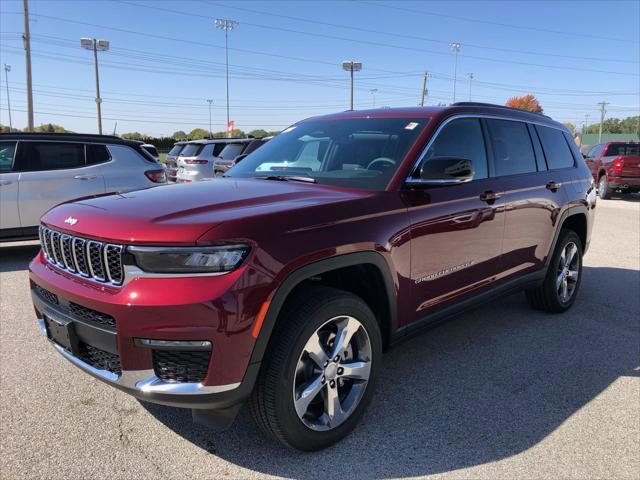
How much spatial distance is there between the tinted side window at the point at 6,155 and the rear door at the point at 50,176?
0.09m

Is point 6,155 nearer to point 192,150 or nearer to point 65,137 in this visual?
point 65,137

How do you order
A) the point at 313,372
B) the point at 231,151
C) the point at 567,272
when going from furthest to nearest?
1. the point at 231,151
2. the point at 567,272
3. the point at 313,372

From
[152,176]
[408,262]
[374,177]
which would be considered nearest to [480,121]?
[374,177]

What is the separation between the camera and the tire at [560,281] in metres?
4.87

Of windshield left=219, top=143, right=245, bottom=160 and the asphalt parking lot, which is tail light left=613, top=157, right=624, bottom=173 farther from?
the asphalt parking lot

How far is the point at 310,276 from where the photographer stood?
2498 millimetres

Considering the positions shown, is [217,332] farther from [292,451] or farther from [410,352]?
[410,352]

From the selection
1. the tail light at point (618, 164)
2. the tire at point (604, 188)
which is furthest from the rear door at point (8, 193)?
the tire at point (604, 188)

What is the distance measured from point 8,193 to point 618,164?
16658 millimetres

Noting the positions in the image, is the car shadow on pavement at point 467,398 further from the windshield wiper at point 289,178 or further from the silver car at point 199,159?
the silver car at point 199,159

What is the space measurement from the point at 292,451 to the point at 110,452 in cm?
95

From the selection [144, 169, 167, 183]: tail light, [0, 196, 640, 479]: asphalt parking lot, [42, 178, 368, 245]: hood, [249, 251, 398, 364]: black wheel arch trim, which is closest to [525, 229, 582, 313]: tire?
[0, 196, 640, 479]: asphalt parking lot

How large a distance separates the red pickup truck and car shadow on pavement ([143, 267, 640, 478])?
1315 centimetres

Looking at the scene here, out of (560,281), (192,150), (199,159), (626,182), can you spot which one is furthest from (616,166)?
(560,281)
